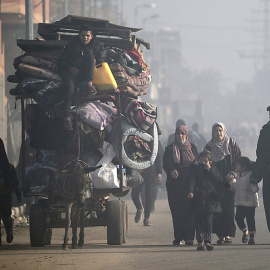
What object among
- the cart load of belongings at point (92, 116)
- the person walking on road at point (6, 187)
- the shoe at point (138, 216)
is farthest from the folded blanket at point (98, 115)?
the shoe at point (138, 216)

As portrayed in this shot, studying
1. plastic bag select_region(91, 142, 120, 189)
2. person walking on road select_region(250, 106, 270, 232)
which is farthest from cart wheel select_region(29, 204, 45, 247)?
person walking on road select_region(250, 106, 270, 232)

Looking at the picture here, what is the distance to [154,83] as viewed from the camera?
362 ft

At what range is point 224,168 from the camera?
1478cm

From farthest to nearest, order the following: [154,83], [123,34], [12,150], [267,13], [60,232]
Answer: [267,13] < [154,83] < [12,150] < [60,232] < [123,34]

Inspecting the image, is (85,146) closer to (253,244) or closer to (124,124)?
(124,124)

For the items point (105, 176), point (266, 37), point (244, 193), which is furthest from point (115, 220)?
point (266, 37)

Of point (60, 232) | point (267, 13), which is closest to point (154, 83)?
point (267, 13)

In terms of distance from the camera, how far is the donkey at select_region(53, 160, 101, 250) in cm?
1335

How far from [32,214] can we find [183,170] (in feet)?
7.87

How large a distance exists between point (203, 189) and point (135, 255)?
5.37ft

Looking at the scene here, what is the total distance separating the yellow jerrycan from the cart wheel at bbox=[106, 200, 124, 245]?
1.57 metres

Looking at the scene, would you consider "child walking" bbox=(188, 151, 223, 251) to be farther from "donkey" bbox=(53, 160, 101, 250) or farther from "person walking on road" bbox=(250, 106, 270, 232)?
"donkey" bbox=(53, 160, 101, 250)

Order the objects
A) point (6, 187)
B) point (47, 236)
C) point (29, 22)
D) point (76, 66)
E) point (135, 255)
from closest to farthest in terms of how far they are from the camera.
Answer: point (135, 255), point (76, 66), point (6, 187), point (47, 236), point (29, 22)

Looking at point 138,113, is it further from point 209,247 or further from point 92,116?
point 209,247
